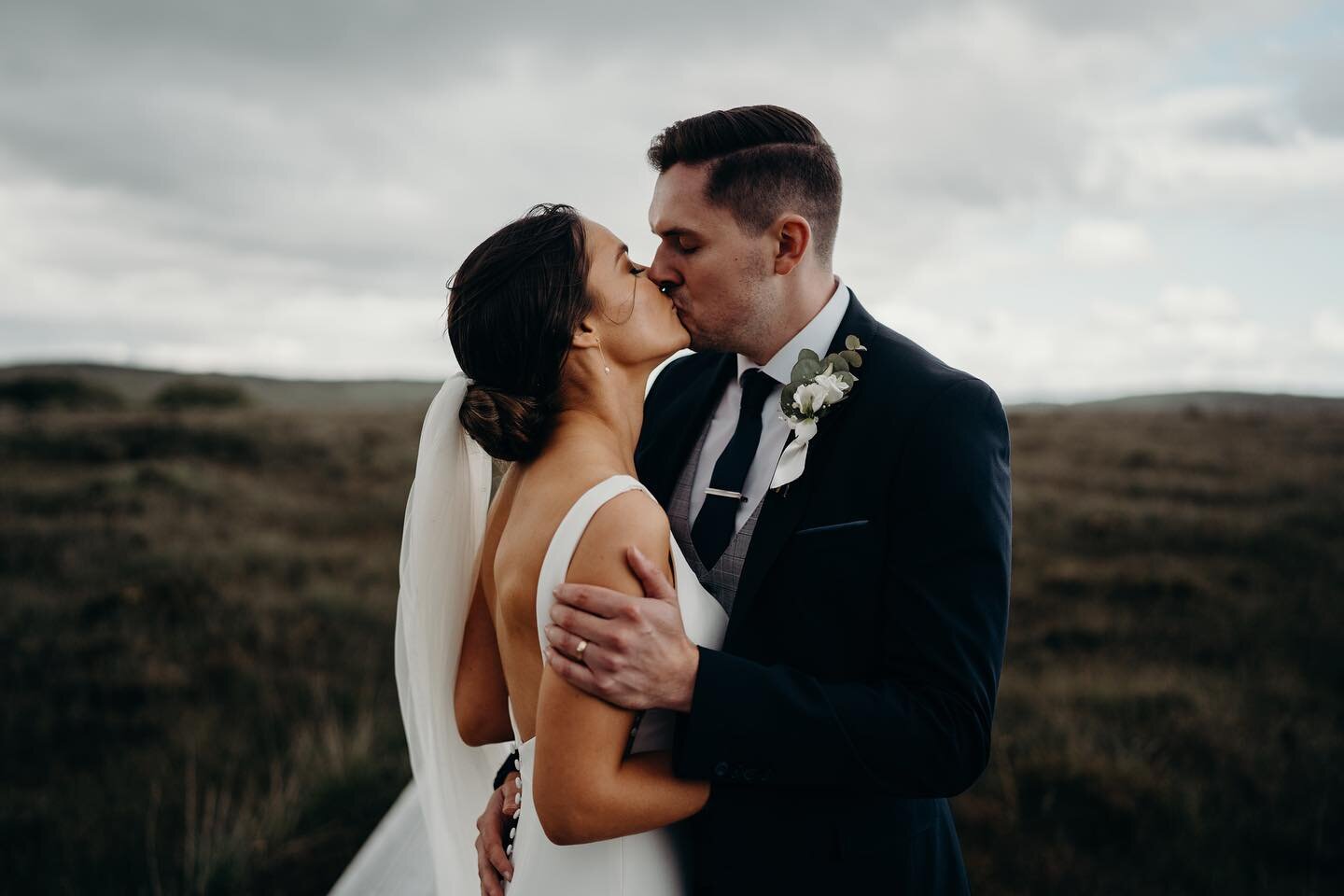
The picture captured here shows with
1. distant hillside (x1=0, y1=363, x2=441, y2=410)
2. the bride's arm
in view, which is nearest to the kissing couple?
the bride's arm

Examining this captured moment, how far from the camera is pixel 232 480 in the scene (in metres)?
16.9

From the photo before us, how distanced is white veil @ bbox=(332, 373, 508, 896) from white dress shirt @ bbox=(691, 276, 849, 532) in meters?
0.75

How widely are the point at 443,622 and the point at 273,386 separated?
199 feet

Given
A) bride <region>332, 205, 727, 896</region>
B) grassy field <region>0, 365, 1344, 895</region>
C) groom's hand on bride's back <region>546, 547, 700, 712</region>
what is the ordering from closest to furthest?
groom's hand on bride's back <region>546, 547, 700, 712</region>
bride <region>332, 205, 727, 896</region>
grassy field <region>0, 365, 1344, 895</region>

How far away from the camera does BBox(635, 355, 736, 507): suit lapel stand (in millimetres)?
2942

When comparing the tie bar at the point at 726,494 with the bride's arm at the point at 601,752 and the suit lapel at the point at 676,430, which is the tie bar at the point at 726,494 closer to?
the suit lapel at the point at 676,430

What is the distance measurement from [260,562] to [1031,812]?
389 inches

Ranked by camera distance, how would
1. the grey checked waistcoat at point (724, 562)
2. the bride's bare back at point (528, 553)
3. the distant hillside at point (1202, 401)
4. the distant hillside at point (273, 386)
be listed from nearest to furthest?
1. the bride's bare back at point (528, 553)
2. the grey checked waistcoat at point (724, 562)
3. the distant hillside at point (273, 386)
4. the distant hillside at point (1202, 401)

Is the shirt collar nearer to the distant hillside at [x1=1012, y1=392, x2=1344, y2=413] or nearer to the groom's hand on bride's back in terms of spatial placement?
the groom's hand on bride's back

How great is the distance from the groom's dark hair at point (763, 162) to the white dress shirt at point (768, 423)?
0.84 ft

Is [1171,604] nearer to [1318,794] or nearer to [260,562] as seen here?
[1318,794]

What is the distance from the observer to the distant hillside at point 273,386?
42.0 m

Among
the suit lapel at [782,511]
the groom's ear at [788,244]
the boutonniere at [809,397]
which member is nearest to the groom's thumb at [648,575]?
the suit lapel at [782,511]

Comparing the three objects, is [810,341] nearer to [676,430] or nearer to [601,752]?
[676,430]
